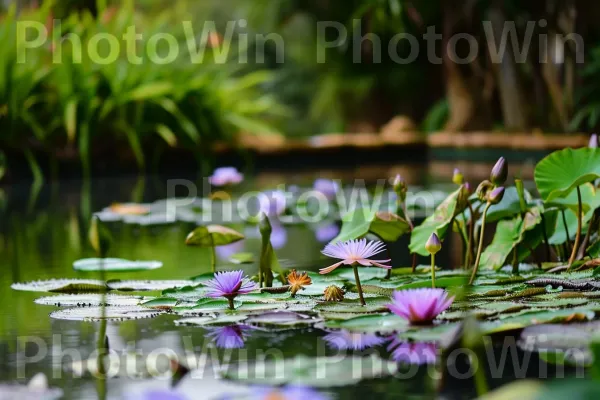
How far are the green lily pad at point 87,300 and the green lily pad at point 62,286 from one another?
1.8 inches

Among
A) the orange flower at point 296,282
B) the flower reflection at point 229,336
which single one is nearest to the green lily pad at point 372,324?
the flower reflection at point 229,336

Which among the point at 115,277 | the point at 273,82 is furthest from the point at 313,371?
the point at 273,82

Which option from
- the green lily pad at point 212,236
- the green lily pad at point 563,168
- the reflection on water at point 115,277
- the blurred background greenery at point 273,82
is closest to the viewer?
the reflection on water at point 115,277

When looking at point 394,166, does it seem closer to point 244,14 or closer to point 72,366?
point 244,14

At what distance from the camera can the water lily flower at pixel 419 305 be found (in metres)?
1.49

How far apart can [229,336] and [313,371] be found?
0.31 meters

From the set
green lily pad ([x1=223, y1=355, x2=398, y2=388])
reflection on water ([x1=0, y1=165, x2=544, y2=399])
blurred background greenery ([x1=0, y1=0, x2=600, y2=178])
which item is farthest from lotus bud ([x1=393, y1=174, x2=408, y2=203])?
blurred background greenery ([x1=0, y1=0, x2=600, y2=178])

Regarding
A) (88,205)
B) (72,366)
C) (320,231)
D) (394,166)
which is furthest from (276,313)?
(394,166)

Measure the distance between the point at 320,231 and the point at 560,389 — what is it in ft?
8.67

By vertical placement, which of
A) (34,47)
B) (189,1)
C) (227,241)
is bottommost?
(227,241)

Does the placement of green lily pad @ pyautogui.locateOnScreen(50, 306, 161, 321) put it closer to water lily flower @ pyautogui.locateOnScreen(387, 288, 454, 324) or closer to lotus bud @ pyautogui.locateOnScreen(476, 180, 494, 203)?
water lily flower @ pyautogui.locateOnScreen(387, 288, 454, 324)

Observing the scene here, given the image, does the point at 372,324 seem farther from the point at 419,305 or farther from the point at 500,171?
the point at 500,171

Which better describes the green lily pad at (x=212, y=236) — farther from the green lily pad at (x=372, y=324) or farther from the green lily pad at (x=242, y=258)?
the green lily pad at (x=372, y=324)

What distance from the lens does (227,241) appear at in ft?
7.25
